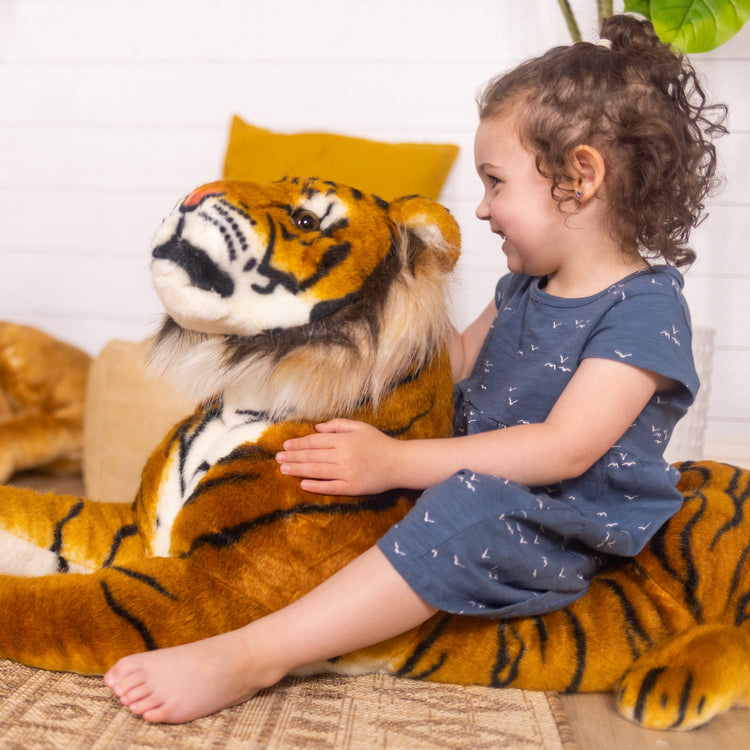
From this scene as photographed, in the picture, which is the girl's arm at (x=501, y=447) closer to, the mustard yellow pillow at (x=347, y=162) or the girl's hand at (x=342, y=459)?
the girl's hand at (x=342, y=459)

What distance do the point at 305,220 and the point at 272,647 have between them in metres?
0.39

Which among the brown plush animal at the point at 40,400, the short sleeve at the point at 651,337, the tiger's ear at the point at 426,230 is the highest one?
the tiger's ear at the point at 426,230

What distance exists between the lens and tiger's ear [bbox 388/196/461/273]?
805mm

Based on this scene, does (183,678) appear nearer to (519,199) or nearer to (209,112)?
(519,199)

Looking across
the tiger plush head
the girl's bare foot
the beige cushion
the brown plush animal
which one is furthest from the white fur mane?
the brown plush animal

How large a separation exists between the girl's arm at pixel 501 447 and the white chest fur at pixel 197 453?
5 cm

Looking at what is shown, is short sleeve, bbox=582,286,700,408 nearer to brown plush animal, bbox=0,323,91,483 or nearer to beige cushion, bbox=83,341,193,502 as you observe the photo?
beige cushion, bbox=83,341,193,502

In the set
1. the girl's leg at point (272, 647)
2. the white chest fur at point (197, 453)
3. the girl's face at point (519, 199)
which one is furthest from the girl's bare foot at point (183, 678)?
the girl's face at point (519, 199)

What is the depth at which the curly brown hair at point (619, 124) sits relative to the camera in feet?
2.94

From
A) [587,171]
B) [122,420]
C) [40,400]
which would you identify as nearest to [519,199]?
[587,171]

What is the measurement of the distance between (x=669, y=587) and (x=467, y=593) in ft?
0.80

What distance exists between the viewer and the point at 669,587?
2.83ft

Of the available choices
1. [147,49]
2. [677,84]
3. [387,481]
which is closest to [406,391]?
[387,481]

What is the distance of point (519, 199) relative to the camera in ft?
3.00
